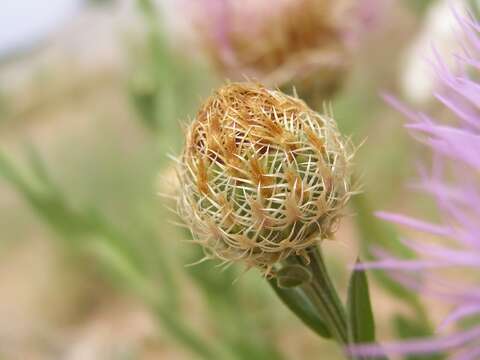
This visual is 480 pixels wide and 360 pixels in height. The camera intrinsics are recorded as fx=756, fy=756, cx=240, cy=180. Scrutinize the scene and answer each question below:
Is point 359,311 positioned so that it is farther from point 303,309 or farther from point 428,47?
point 428,47

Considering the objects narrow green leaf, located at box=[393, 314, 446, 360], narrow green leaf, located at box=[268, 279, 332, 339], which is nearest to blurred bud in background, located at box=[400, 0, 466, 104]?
narrow green leaf, located at box=[393, 314, 446, 360]

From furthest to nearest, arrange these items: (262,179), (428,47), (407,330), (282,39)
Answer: (428,47) < (282,39) < (407,330) < (262,179)

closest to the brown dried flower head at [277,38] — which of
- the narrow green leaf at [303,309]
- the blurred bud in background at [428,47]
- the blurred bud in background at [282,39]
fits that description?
the blurred bud in background at [282,39]

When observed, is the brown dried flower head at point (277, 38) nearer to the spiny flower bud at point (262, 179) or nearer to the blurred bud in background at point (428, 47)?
the blurred bud in background at point (428, 47)

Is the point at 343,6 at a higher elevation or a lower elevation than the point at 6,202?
higher

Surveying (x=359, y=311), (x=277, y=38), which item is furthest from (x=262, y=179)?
(x=277, y=38)

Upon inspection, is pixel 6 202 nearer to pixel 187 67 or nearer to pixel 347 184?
pixel 187 67

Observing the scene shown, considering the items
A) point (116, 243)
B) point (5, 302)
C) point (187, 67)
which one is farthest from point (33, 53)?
point (116, 243)
